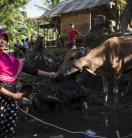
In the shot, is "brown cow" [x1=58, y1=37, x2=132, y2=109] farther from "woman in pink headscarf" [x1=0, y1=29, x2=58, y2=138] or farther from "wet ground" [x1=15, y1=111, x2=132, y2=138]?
"woman in pink headscarf" [x1=0, y1=29, x2=58, y2=138]

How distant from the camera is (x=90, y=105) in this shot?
1591cm

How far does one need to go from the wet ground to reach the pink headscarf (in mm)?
3786

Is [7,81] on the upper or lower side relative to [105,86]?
upper

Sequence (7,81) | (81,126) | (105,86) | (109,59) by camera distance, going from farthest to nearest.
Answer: (105,86), (109,59), (81,126), (7,81)

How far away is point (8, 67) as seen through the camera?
6.74 meters

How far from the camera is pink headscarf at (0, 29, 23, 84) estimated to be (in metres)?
6.65

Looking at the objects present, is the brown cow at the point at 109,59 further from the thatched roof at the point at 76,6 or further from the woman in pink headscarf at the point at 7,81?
the thatched roof at the point at 76,6

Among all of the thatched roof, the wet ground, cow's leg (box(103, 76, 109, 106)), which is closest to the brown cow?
cow's leg (box(103, 76, 109, 106))

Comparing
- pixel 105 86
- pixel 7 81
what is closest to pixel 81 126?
pixel 105 86

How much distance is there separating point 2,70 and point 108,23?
1709cm

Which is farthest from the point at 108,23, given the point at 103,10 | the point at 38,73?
the point at 38,73

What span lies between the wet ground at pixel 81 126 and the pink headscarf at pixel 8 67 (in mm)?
3786

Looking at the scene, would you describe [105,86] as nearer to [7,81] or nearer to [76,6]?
[7,81]

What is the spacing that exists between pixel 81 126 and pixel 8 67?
564cm
